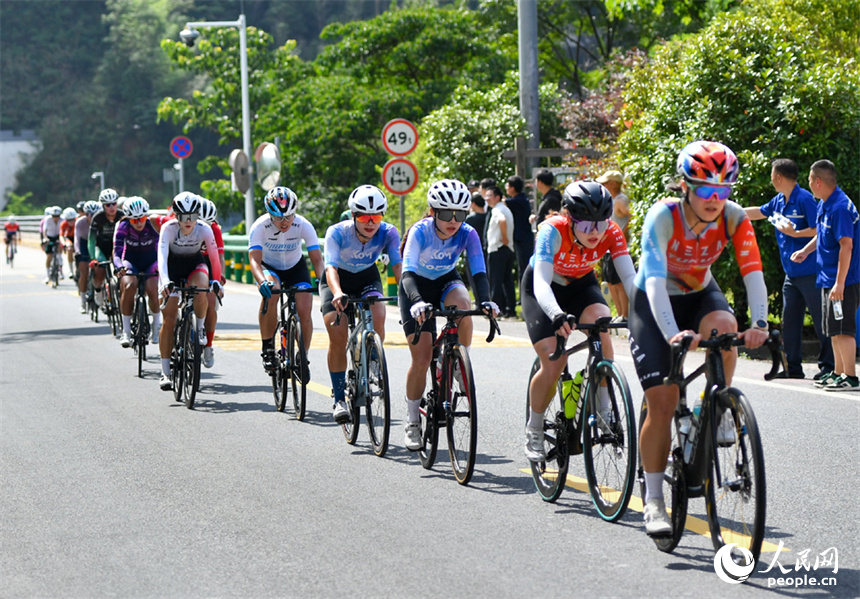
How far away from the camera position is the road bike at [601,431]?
596 centimetres

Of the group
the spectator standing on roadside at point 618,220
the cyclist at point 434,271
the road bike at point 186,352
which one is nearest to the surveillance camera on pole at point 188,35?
the spectator standing on roadside at point 618,220

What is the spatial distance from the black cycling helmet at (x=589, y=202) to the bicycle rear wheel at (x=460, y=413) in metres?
1.27

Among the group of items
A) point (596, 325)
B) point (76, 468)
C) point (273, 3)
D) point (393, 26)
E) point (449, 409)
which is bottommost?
point (76, 468)

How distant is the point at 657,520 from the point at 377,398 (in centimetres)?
325

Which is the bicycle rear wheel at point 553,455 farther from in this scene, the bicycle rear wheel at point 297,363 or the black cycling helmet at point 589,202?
the bicycle rear wheel at point 297,363

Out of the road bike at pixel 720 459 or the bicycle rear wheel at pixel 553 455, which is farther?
the bicycle rear wheel at pixel 553 455

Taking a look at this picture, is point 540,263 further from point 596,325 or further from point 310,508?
point 310,508

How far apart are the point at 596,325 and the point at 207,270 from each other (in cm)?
644

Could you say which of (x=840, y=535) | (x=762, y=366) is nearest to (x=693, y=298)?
(x=840, y=535)

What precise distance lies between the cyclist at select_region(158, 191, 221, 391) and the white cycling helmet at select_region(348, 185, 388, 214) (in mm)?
3282

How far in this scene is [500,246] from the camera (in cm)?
1691

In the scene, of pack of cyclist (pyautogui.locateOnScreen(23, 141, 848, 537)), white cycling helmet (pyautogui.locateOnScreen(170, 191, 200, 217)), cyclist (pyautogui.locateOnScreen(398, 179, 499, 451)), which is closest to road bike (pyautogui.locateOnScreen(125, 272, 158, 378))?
pack of cyclist (pyautogui.locateOnScreen(23, 141, 848, 537))

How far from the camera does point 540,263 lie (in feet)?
21.0

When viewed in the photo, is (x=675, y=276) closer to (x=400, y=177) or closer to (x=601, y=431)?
(x=601, y=431)
